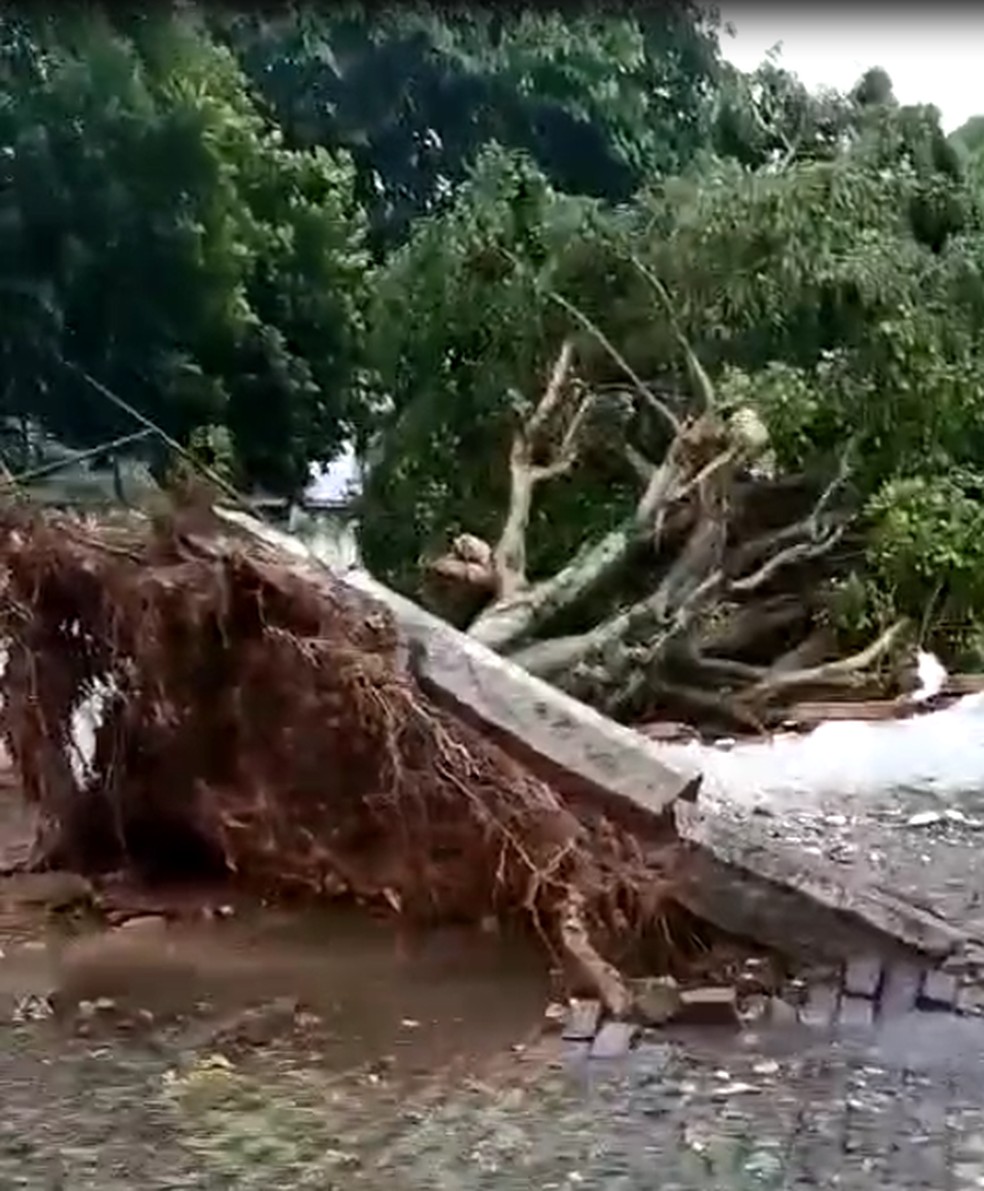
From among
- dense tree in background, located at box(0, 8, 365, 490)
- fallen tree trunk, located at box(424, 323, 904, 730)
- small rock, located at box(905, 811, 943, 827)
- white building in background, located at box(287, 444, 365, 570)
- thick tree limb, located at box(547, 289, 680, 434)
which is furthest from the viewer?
thick tree limb, located at box(547, 289, 680, 434)

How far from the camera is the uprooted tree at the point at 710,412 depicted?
158 inches

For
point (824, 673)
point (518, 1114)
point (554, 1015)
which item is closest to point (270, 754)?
point (554, 1015)

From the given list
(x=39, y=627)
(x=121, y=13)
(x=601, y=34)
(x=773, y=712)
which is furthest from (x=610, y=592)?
(x=39, y=627)

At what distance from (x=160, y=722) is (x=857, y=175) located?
8.41ft

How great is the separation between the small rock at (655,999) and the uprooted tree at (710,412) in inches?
81.1

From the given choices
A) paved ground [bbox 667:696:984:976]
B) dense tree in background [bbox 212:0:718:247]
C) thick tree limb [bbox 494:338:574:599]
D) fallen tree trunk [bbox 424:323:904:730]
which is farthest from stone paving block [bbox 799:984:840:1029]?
thick tree limb [bbox 494:338:574:599]

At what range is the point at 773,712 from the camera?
3771mm

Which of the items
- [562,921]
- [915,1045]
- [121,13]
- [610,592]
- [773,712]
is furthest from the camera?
[610,592]

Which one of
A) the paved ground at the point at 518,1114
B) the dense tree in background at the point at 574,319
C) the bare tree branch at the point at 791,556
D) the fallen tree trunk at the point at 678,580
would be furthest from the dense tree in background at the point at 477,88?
the paved ground at the point at 518,1114

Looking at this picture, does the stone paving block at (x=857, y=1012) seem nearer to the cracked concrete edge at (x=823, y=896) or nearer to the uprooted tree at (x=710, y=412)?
the cracked concrete edge at (x=823, y=896)

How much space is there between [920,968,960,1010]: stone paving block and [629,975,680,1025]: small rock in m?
0.19

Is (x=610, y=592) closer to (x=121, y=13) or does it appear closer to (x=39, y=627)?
(x=121, y=13)

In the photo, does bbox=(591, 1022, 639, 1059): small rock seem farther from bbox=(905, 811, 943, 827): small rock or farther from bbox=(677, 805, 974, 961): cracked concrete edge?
bbox=(905, 811, 943, 827): small rock

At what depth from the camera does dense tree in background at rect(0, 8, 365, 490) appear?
317 centimetres
